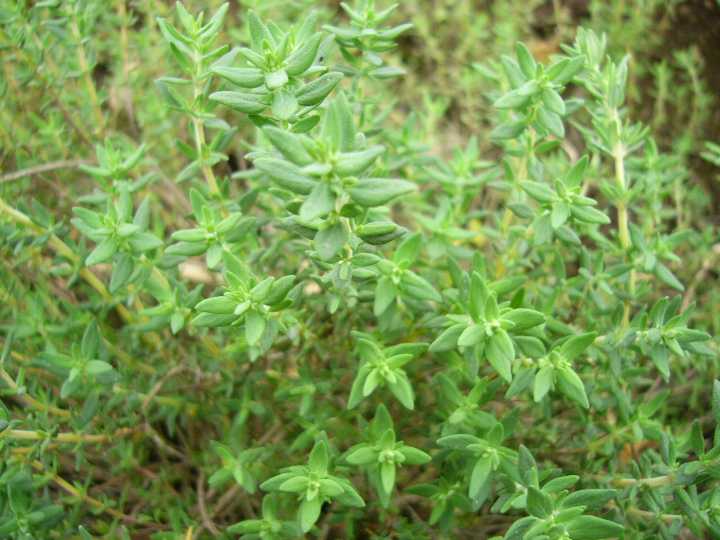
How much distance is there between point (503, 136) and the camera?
2014 mm

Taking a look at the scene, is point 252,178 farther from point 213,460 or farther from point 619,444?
point 619,444

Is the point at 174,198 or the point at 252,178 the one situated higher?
the point at 252,178

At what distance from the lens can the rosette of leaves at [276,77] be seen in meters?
1.60

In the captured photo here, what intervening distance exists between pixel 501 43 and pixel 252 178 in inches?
64.0

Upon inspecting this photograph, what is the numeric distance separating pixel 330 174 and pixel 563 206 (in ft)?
2.48

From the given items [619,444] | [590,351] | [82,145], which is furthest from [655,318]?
[82,145]

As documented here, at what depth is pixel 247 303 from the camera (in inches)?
65.6

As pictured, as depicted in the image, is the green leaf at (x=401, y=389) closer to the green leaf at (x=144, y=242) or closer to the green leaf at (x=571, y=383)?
the green leaf at (x=571, y=383)

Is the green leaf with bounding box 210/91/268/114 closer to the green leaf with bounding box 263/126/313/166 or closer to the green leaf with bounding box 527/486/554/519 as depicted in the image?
the green leaf with bounding box 263/126/313/166

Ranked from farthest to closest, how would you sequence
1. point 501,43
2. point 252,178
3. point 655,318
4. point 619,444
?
point 501,43 → point 252,178 → point 619,444 → point 655,318

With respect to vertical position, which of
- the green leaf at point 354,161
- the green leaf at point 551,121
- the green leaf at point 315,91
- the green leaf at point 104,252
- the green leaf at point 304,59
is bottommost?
the green leaf at point 104,252

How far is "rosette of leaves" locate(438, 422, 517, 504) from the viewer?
1772mm

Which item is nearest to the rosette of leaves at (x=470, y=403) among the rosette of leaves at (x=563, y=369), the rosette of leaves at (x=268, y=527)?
the rosette of leaves at (x=563, y=369)

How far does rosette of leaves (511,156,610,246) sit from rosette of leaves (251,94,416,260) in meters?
0.61
